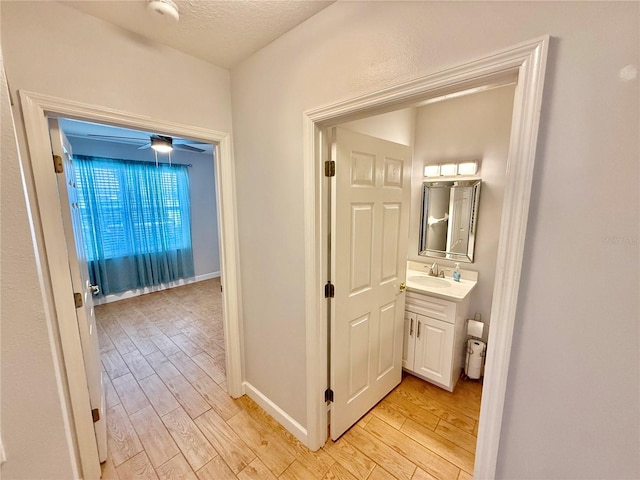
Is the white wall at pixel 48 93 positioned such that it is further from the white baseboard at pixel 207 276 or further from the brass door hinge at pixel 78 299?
the white baseboard at pixel 207 276

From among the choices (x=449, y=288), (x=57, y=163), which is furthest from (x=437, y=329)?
(x=57, y=163)

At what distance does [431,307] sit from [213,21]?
2338mm

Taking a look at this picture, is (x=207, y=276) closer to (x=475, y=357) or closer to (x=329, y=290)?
(x=329, y=290)

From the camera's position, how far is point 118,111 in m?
1.37

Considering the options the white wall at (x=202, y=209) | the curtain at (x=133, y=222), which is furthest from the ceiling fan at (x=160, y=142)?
the white wall at (x=202, y=209)

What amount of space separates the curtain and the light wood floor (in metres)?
1.91

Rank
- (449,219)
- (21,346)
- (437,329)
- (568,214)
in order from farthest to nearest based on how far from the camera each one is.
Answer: (449,219) → (437,329) → (568,214) → (21,346)

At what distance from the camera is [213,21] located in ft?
4.27

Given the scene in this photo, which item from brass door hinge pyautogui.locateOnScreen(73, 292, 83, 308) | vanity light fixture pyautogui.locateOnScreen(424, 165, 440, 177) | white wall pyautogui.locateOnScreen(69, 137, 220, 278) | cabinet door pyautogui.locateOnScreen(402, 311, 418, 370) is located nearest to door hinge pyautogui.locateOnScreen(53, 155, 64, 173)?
brass door hinge pyautogui.locateOnScreen(73, 292, 83, 308)

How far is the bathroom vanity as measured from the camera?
200 centimetres

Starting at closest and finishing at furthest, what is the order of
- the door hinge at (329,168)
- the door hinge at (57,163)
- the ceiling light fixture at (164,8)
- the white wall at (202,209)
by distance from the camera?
the ceiling light fixture at (164,8) → the door hinge at (57,163) → the door hinge at (329,168) → the white wall at (202,209)

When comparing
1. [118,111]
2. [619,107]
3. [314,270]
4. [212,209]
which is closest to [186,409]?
[314,270]

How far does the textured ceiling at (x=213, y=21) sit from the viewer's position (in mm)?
1191

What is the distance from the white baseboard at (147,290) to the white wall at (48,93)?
3.53 m
